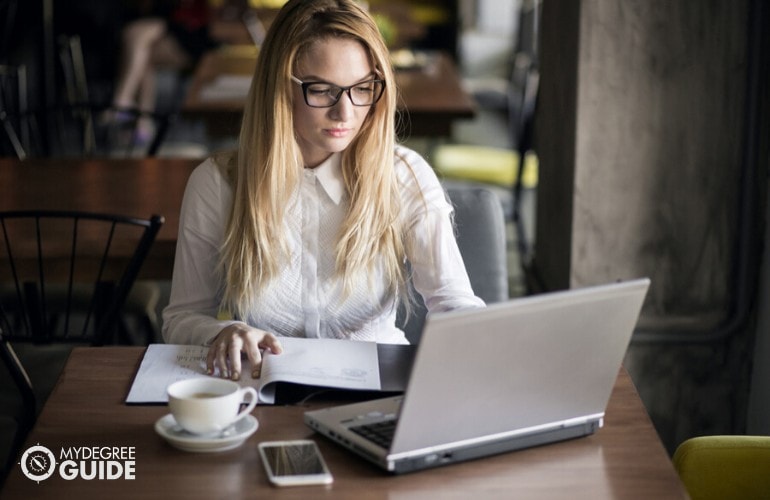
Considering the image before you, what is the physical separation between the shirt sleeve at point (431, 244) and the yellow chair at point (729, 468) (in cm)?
44

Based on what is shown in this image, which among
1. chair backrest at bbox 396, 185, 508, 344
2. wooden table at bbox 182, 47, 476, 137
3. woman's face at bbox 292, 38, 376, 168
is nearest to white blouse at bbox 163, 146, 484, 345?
woman's face at bbox 292, 38, 376, 168

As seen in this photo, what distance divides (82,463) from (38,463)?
49 millimetres

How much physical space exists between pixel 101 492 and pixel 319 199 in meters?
0.78

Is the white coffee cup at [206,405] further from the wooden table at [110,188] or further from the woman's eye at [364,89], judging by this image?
the wooden table at [110,188]

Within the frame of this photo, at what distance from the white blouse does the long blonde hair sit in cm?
2

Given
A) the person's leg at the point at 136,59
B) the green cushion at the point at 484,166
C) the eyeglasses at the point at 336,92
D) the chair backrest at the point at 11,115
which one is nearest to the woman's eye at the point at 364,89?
the eyeglasses at the point at 336,92

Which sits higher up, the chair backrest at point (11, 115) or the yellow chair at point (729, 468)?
the chair backrest at point (11, 115)

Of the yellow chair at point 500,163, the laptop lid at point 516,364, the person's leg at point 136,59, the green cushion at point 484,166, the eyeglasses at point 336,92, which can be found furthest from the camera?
the person's leg at point 136,59

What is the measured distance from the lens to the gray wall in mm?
2326

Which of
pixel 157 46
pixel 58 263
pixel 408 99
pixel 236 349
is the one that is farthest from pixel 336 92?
pixel 157 46

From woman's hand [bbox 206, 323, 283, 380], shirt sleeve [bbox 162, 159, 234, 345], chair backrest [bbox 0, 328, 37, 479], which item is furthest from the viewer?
chair backrest [bbox 0, 328, 37, 479]

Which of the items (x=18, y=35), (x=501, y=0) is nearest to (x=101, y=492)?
(x=18, y=35)

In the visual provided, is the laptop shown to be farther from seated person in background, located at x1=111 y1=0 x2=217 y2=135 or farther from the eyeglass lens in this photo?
seated person in background, located at x1=111 y1=0 x2=217 y2=135

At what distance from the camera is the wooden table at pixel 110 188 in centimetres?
240
